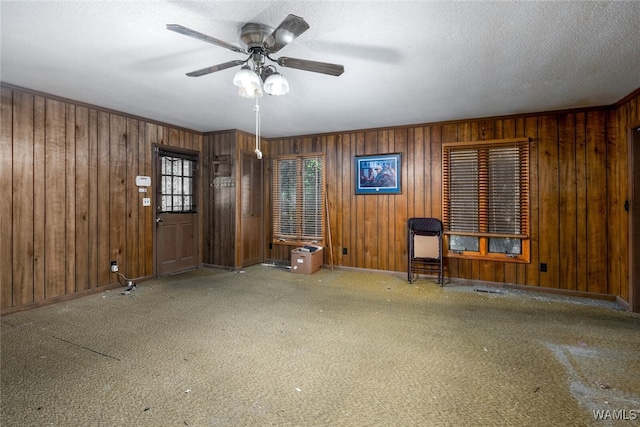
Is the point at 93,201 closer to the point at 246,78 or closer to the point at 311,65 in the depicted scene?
the point at 246,78

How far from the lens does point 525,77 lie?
2998mm

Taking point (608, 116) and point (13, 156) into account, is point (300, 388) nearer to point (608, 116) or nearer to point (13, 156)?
point (13, 156)

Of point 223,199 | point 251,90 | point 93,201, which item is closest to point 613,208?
point 251,90

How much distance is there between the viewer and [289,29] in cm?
193

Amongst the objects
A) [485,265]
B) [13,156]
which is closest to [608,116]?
[485,265]

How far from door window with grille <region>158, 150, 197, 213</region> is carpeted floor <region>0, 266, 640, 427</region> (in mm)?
1752

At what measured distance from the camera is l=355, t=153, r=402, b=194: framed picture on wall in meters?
5.02

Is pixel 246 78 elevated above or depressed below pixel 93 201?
above

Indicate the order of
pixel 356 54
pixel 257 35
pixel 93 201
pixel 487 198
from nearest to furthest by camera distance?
pixel 257 35 < pixel 356 54 < pixel 93 201 < pixel 487 198

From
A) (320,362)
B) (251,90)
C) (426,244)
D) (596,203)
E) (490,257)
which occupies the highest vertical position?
(251,90)

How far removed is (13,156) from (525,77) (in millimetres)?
5297

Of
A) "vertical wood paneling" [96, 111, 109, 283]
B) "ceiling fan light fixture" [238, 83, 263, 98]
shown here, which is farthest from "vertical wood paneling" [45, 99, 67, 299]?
"ceiling fan light fixture" [238, 83, 263, 98]

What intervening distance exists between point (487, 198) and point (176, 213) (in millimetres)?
4845

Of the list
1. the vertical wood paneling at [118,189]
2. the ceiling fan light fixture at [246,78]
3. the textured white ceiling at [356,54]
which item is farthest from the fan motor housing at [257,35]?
the vertical wood paneling at [118,189]
